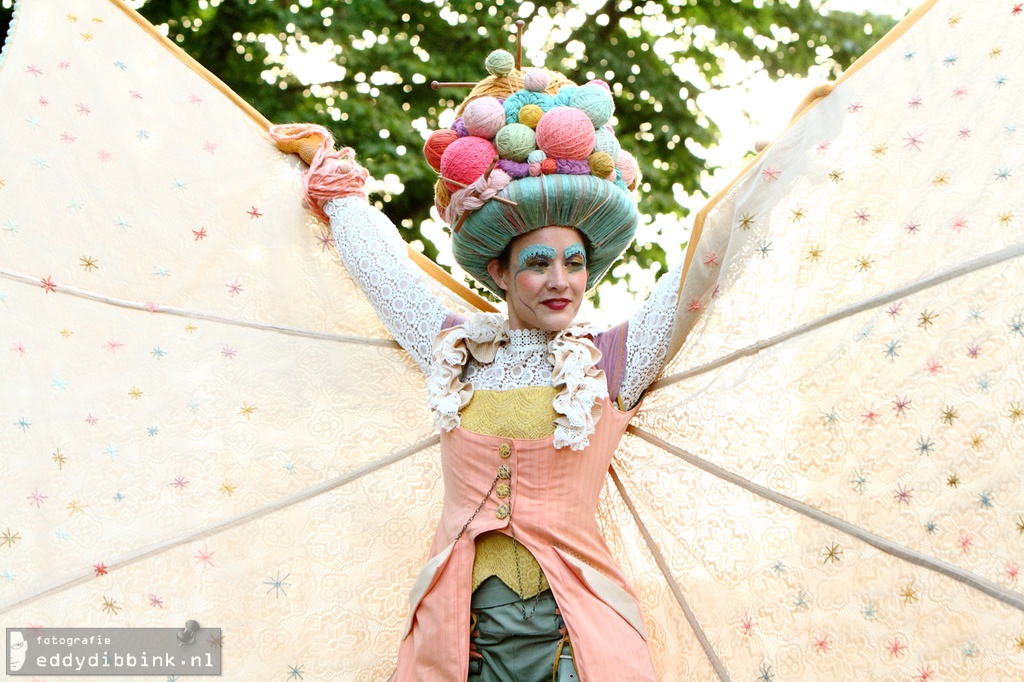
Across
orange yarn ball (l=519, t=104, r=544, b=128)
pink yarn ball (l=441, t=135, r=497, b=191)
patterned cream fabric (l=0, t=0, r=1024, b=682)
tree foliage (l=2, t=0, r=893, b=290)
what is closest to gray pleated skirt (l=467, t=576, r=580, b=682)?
patterned cream fabric (l=0, t=0, r=1024, b=682)

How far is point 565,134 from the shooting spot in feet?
8.15

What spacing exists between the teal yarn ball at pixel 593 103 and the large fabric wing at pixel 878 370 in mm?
342

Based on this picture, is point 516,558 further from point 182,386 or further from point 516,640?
point 182,386

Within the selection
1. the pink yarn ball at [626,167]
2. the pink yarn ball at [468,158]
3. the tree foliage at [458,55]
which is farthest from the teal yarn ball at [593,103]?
the tree foliage at [458,55]

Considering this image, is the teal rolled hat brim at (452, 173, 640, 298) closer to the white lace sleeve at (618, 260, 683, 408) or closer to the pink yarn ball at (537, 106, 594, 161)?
the pink yarn ball at (537, 106, 594, 161)

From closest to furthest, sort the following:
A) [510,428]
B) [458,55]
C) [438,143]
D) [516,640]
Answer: [516,640]
[510,428]
[438,143]
[458,55]

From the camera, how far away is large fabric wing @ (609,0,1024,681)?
7.64ft

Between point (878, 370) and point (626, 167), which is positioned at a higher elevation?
point (626, 167)

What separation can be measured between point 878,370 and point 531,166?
2.79ft

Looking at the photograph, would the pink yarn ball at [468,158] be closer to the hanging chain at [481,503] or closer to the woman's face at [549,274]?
the woman's face at [549,274]

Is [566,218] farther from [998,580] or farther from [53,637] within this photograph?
Result: [53,637]

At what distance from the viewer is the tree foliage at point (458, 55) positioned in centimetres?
552

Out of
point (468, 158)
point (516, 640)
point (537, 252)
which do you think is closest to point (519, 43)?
point (468, 158)

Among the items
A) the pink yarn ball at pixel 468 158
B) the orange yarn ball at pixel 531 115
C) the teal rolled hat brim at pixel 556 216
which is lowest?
the teal rolled hat brim at pixel 556 216
